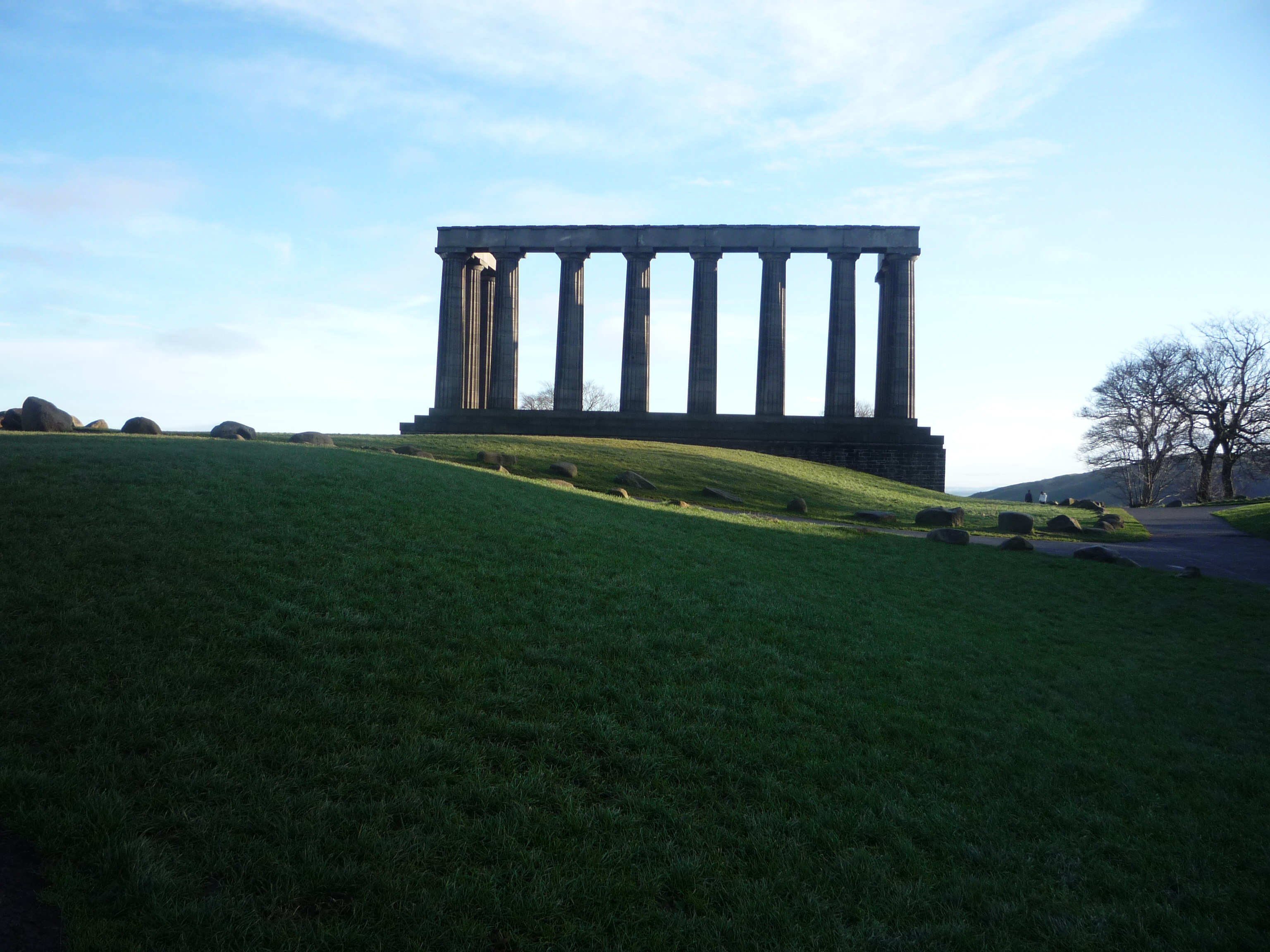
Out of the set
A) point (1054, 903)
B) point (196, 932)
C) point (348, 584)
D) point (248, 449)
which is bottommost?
point (1054, 903)

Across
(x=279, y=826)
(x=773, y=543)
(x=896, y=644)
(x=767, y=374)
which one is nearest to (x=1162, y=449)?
(x=767, y=374)

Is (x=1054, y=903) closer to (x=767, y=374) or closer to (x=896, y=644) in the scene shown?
(x=896, y=644)

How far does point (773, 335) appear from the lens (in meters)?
53.8

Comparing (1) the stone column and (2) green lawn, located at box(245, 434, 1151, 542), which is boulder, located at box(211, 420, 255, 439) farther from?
(1) the stone column

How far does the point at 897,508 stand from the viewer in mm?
35500

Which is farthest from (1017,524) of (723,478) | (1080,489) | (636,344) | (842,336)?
(1080,489)

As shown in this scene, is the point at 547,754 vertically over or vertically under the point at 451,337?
under

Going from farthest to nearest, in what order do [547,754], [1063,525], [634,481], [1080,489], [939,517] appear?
1. [1080,489]
2. [1063,525]
3. [634,481]
4. [939,517]
5. [547,754]

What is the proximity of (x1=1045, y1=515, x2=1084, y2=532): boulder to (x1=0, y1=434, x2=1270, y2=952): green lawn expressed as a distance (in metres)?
19.4

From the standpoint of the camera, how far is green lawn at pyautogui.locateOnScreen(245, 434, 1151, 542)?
102ft

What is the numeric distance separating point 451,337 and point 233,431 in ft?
95.7

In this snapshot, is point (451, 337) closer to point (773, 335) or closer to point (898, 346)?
point (773, 335)

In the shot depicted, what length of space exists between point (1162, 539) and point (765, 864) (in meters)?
32.3

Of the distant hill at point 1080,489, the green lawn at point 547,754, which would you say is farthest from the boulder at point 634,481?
the distant hill at point 1080,489
